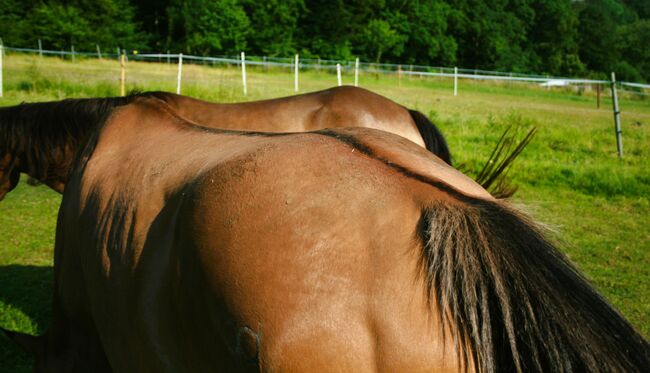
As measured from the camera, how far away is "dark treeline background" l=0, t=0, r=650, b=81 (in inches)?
1645

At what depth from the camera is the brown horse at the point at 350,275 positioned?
1.20 metres

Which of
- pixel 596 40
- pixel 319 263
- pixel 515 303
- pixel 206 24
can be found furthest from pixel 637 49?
pixel 319 263

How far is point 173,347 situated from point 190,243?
34 cm

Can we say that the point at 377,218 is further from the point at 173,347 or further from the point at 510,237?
the point at 173,347

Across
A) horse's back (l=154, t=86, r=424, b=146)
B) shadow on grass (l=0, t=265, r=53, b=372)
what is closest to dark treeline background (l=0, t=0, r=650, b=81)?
shadow on grass (l=0, t=265, r=53, b=372)

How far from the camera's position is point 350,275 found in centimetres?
127

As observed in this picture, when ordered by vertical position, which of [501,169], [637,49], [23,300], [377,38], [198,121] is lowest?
[23,300]

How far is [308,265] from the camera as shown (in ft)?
4.32

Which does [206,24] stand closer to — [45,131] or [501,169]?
[45,131]

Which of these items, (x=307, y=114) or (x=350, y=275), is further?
(x=307, y=114)

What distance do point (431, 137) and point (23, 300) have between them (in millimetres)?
3882

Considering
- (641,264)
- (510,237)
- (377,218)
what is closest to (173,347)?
(377,218)

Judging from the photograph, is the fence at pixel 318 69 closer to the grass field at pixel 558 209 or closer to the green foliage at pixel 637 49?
the grass field at pixel 558 209

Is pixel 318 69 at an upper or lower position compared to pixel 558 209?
upper
